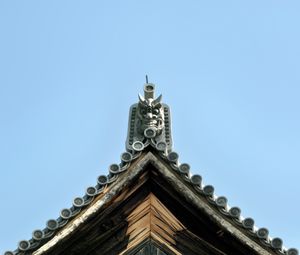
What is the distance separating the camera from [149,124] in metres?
15.7

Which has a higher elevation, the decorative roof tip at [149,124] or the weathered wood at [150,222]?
the decorative roof tip at [149,124]

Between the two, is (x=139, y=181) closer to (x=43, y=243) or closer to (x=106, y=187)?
(x=106, y=187)

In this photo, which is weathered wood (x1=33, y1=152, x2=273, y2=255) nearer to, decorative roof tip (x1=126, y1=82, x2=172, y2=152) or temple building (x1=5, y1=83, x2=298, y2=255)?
temple building (x1=5, y1=83, x2=298, y2=255)

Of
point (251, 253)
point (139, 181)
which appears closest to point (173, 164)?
point (139, 181)

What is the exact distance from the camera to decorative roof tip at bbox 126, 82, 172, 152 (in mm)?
14969

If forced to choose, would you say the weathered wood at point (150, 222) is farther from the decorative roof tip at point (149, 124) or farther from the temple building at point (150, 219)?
the decorative roof tip at point (149, 124)

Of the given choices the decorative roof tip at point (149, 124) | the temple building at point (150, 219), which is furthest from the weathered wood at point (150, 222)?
the decorative roof tip at point (149, 124)

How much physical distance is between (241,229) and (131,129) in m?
3.24

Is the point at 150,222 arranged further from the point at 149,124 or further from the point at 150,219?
the point at 149,124

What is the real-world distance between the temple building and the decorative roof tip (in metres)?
0.03

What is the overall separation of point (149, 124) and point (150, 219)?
1.50 m

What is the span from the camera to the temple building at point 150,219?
14336 mm

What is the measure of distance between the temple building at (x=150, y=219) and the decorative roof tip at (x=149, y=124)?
0.03 m

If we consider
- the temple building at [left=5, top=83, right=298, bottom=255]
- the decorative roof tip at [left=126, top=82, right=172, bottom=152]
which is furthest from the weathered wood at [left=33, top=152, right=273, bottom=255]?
the decorative roof tip at [left=126, top=82, right=172, bottom=152]
